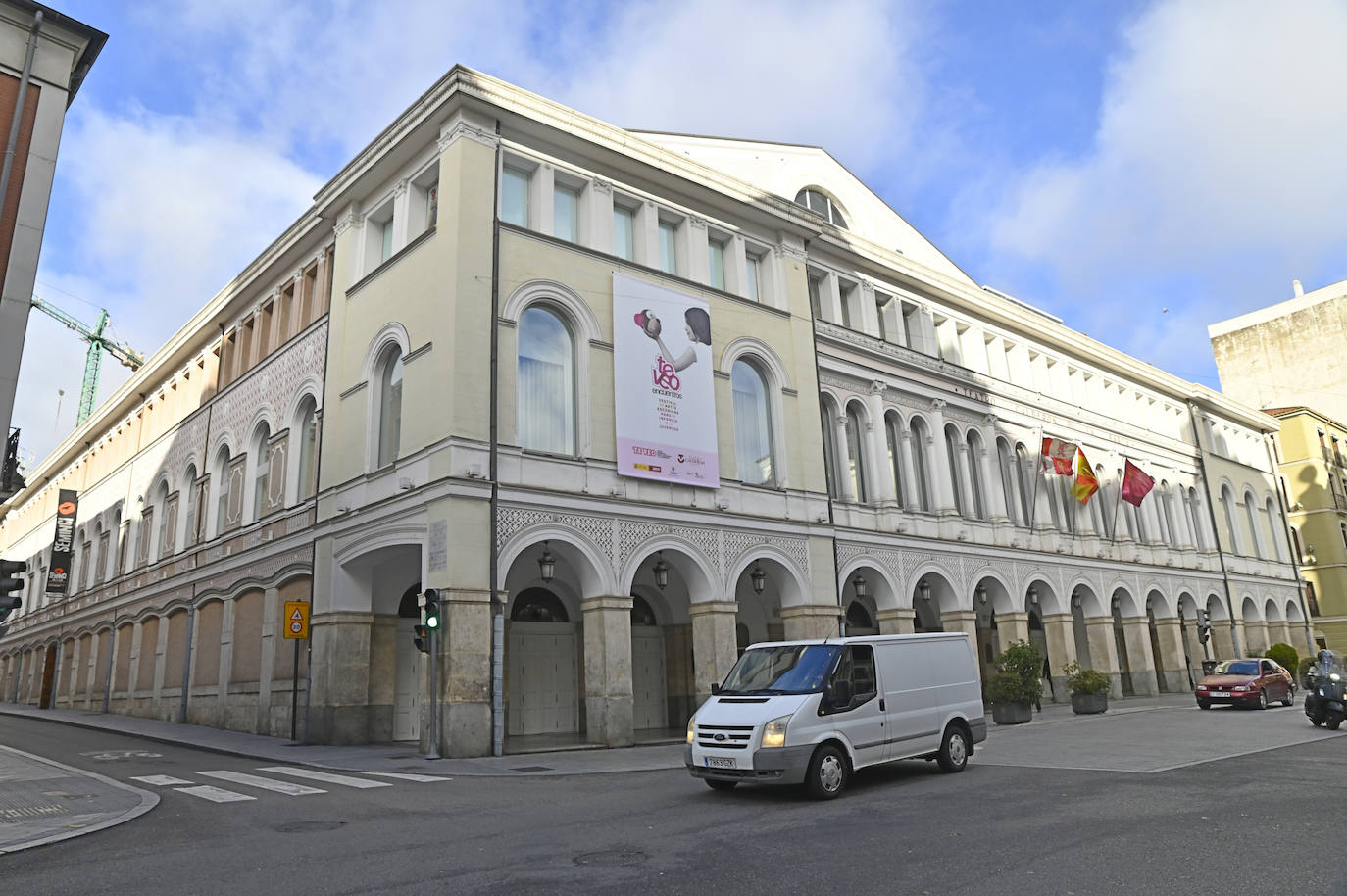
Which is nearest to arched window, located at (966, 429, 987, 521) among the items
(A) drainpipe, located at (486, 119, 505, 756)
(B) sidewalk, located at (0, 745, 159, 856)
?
(A) drainpipe, located at (486, 119, 505, 756)

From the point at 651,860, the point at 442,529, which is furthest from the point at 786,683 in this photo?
the point at 442,529

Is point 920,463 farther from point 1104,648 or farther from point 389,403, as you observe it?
point 389,403

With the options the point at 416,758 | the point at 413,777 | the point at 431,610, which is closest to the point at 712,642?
the point at 416,758

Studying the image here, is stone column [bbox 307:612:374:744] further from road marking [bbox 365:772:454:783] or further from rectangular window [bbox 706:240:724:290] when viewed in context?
rectangular window [bbox 706:240:724:290]

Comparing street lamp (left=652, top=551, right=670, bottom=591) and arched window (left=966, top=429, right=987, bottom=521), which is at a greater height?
arched window (left=966, top=429, right=987, bottom=521)

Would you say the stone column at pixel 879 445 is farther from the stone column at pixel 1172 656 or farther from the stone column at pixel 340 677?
the stone column at pixel 1172 656

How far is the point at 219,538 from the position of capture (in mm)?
27641

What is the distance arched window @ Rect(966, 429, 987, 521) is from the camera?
3086 centimetres

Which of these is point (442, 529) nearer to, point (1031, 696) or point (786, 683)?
point (786, 683)

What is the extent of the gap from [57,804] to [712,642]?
13.2m

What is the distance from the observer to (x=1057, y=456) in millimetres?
32875

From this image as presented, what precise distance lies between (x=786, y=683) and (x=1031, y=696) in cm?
1408

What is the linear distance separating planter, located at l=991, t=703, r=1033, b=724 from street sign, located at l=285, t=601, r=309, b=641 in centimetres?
1624

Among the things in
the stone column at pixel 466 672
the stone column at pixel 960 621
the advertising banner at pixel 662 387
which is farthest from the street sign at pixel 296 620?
the stone column at pixel 960 621
